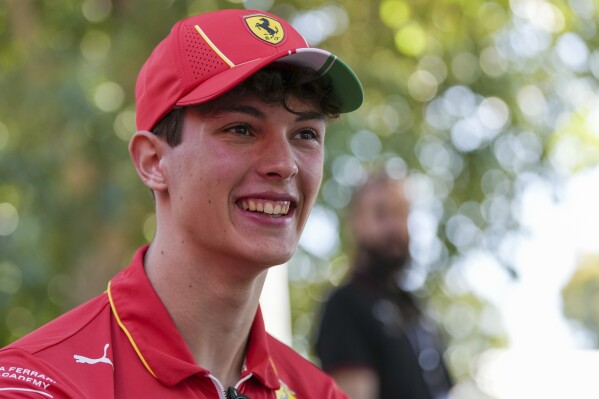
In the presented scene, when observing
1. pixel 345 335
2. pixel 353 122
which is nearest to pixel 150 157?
pixel 345 335

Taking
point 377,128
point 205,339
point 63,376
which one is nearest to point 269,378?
point 205,339

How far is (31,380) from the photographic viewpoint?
2377mm

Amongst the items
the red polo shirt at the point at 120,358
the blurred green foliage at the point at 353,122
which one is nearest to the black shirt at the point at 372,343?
the red polo shirt at the point at 120,358

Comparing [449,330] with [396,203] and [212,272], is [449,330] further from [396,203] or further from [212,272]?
[212,272]

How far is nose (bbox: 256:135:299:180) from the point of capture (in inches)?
105

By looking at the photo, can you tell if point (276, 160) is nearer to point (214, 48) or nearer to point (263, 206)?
point (263, 206)

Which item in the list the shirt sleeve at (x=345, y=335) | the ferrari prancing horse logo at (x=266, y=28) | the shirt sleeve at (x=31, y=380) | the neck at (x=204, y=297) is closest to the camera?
the shirt sleeve at (x=31, y=380)

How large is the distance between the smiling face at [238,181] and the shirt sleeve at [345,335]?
1.95 meters

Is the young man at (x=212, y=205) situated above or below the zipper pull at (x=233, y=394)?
above

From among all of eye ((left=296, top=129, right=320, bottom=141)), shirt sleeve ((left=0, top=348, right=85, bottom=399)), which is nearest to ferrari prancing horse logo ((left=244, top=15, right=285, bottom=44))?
eye ((left=296, top=129, right=320, bottom=141))

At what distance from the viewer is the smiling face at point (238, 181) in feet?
8.68

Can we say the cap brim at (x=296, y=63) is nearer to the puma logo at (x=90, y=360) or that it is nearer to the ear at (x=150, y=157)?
the ear at (x=150, y=157)

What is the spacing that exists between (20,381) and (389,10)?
258 inches

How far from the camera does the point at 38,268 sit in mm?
7598
